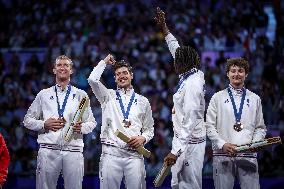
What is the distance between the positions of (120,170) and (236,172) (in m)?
1.41

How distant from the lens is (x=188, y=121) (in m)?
6.02

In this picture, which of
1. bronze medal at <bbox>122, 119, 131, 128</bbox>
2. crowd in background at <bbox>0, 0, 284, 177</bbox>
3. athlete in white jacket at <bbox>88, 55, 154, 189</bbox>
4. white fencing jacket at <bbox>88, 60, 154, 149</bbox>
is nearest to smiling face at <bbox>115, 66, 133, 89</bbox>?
athlete in white jacket at <bbox>88, 55, 154, 189</bbox>

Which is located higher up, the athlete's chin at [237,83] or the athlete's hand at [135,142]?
the athlete's chin at [237,83]

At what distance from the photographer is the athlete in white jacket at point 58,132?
6.98m

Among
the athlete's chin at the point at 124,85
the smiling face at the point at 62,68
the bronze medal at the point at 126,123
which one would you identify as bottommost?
the bronze medal at the point at 126,123

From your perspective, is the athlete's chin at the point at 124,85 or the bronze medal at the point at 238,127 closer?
the bronze medal at the point at 238,127

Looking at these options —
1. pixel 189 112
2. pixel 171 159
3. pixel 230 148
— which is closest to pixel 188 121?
pixel 189 112

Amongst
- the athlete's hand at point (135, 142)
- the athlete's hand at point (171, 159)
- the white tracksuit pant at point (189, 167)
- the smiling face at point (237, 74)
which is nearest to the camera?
the athlete's hand at point (171, 159)

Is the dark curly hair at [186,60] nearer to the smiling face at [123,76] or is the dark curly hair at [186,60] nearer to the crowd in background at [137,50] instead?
the smiling face at [123,76]

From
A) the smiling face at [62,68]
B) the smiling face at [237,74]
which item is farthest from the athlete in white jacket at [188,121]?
the smiling face at [62,68]

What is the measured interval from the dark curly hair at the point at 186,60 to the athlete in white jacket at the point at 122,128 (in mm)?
916

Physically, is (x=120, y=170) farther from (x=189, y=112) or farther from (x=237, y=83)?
(x=237, y=83)

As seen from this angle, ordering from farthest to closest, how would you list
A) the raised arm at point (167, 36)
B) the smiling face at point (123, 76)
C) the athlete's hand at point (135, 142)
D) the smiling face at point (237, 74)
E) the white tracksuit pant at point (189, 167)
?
the raised arm at point (167, 36) → the smiling face at point (123, 76) → the smiling face at point (237, 74) → the athlete's hand at point (135, 142) → the white tracksuit pant at point (189, 167)

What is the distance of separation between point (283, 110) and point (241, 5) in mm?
5607
